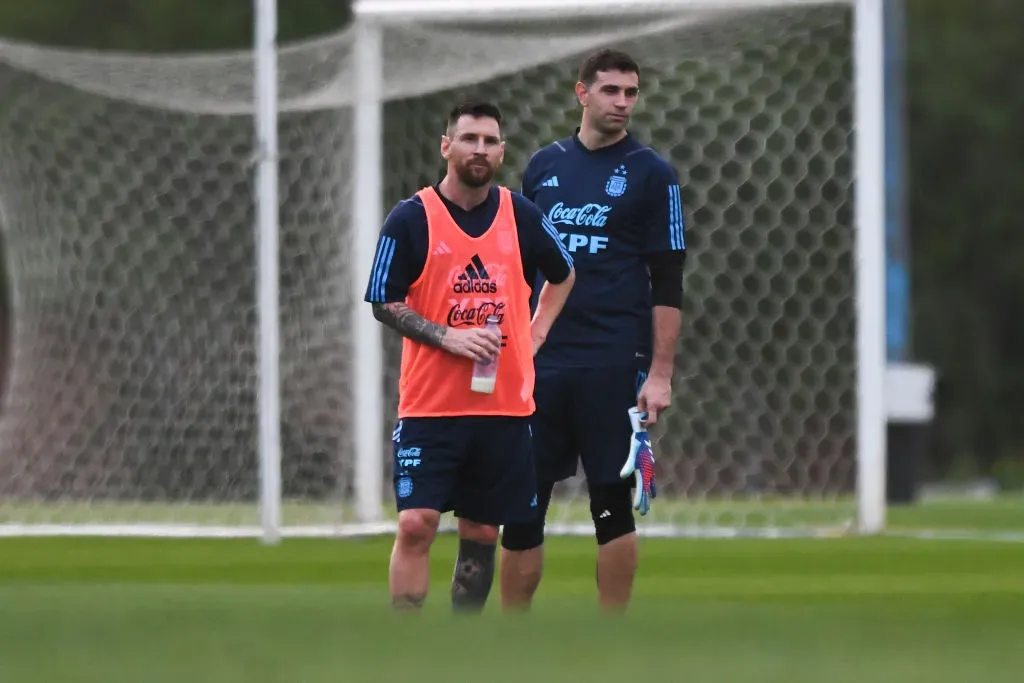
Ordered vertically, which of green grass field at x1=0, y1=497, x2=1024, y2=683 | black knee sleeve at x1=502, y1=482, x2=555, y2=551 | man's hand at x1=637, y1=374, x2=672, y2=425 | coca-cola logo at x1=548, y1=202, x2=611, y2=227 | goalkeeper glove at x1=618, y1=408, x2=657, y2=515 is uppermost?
coca-cola logo at x1=548, y1=202, x2=611, y2=227

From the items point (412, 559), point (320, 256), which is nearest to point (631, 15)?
point (320, 256)

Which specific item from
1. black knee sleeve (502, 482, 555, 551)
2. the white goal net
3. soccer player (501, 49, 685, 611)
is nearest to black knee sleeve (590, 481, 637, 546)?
soccer player (501, 49, 685, 611)

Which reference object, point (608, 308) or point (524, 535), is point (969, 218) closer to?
point (608, 308)

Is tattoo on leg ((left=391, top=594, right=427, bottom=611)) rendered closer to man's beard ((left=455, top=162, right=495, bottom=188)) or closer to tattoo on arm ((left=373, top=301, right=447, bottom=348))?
tattoo on arm ((left=373, top=301, right=447, bottom=348))

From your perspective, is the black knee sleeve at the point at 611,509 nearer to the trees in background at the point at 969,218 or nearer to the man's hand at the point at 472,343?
the man's hand at the point at 472,343

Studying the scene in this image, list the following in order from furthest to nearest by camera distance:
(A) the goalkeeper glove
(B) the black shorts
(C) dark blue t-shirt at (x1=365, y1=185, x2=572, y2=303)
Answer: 1. (B) the black shorts
2. (A) the goalkeeper glove
3. (C) dark blue t-shirt at (x1=365, y1=185, x2=572, y2=303)

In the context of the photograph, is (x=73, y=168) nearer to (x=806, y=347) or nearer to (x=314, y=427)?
(x=314, y=427)

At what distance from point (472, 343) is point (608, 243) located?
0.98 metres

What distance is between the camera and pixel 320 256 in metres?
13.0

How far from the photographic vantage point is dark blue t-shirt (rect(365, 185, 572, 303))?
675 cm

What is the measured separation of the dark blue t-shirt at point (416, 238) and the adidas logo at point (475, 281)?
0.29 ft

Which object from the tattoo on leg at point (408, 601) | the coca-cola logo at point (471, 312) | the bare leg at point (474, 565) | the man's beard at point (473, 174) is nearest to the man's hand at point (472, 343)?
the coca-cola logo at point (471, 312)

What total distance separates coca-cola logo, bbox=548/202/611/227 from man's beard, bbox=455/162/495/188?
0.69 metres

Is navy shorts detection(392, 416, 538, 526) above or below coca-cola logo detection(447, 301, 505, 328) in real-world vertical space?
below
